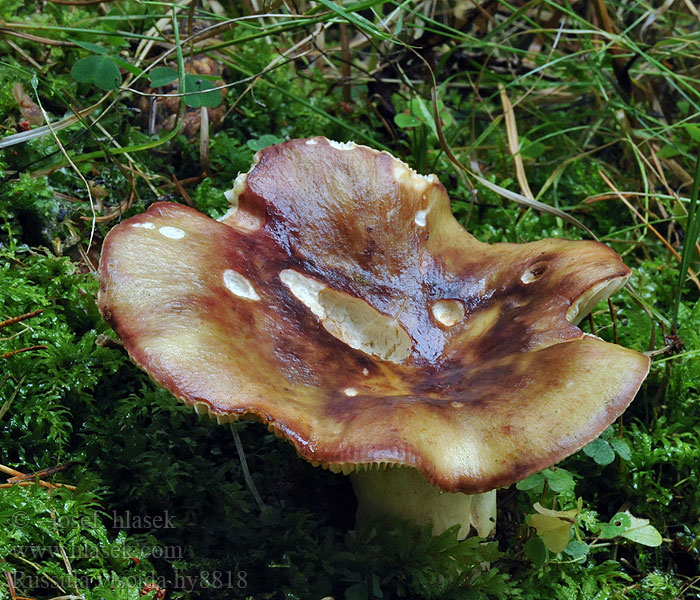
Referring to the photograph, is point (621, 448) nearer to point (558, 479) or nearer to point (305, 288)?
point (558, 479)

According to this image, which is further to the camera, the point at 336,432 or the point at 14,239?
the point at 14,239

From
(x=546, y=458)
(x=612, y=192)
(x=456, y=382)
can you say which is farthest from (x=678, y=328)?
(x=546, y=458)

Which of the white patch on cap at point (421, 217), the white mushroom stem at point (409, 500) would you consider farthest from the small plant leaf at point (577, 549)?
the white patch on cap at point (421, 217)

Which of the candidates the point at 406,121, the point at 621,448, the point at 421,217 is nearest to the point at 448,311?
the point at 421,217

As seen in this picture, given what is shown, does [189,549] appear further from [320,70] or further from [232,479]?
[320,70]

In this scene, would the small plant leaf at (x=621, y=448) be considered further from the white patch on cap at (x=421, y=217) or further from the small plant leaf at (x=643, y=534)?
the white patch on cap at (x=421, y=217)

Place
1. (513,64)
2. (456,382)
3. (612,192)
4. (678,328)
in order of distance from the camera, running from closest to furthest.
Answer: (456,382) → (678,328) → (612,192) → (513,64)

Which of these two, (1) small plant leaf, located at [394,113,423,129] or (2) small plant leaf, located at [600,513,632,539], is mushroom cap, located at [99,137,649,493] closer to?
(2) small plant leaf, located at [600,513,632,539]
